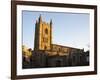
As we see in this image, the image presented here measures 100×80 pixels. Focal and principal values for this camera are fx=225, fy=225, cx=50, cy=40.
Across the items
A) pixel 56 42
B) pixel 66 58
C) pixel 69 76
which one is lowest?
pixel 69 76

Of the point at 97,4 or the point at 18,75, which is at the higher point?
the point at 97,4

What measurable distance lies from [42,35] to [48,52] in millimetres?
166

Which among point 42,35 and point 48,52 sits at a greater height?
point 42,35

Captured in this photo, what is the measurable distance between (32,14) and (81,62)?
658 mm

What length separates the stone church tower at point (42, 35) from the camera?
2.04 meters

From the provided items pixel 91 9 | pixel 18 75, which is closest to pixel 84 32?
pixel 91 9

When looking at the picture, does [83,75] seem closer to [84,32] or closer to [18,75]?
[84,32]

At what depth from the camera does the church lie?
Result: 2.04 metres

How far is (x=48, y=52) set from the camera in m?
2.07

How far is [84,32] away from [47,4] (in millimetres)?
454

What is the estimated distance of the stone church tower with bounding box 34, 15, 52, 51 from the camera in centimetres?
204

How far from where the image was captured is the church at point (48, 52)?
2.04 metres

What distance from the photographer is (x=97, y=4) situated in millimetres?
2234

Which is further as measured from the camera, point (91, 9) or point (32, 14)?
point (91, 9)
